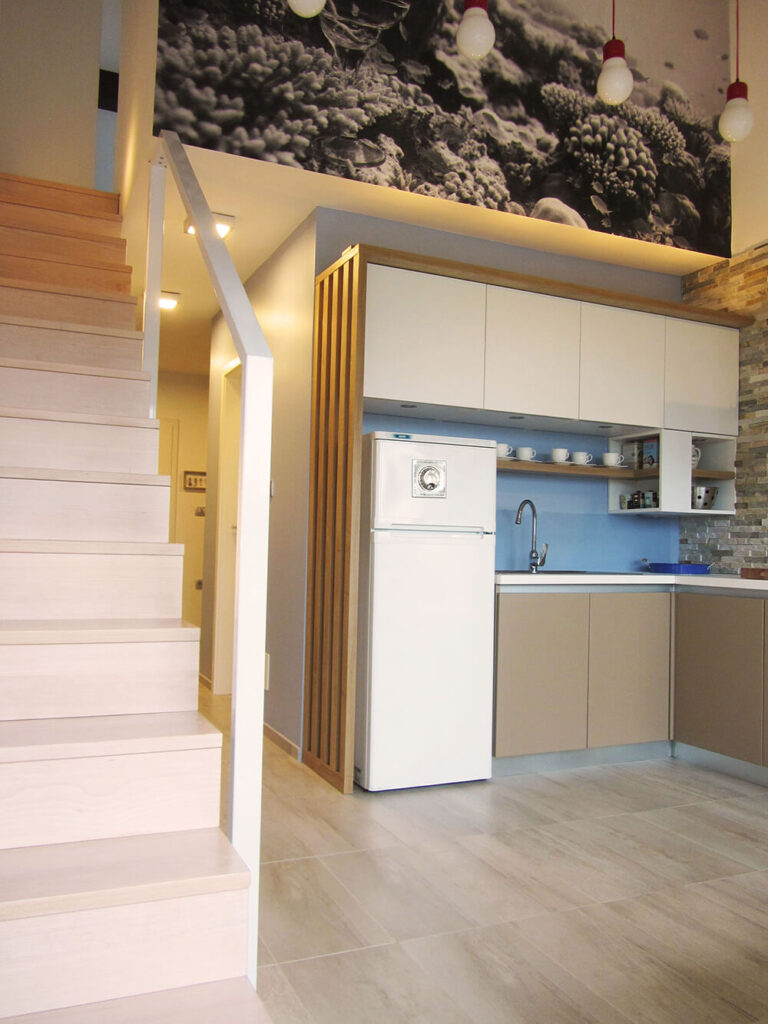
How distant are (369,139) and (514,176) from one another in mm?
707

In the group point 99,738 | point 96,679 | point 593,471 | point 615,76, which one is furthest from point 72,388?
point 593,471

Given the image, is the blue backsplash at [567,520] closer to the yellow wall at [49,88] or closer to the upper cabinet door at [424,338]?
the upper cabinet door at [424,338]

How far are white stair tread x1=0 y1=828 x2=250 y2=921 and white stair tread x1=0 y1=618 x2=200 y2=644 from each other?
1.41 ft

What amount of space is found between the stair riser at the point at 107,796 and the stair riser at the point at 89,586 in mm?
561

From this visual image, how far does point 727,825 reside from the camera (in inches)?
120

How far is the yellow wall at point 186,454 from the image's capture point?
25.2 feet

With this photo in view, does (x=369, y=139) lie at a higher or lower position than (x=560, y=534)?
higher

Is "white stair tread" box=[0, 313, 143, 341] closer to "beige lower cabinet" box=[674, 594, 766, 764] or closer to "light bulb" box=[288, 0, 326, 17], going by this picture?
"light bulb" box=[288, 0, 326, 17]

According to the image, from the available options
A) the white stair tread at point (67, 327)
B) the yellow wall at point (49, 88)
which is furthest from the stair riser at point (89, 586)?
the yellow wall at point (49, 88)

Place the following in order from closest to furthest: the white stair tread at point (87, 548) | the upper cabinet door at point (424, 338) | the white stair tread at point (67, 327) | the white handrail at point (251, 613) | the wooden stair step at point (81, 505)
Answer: the white handrail at point (251, 613) → the white stair tread at point (87, 548) → the wooden stair step at point (81, 505) → the white stair tread at point (67, 327) → the upper cabinet door at point (424, 338)

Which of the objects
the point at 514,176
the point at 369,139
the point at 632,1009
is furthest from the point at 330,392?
the point at 632,1009

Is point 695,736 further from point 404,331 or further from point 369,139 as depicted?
point 369,139

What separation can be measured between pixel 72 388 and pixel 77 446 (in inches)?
11.8

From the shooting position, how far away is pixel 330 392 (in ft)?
12.1
